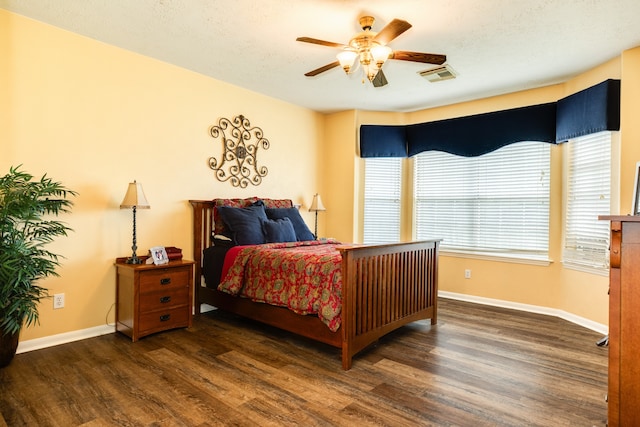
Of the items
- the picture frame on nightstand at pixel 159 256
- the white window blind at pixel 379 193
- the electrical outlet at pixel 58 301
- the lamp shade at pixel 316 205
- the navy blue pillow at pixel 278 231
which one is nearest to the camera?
the electrical outlet at pixel 58 301

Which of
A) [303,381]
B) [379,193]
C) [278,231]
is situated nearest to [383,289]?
[303,381]

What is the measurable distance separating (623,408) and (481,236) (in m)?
3.19

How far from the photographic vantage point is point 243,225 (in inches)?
144

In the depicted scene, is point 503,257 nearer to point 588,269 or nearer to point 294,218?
point 588,269

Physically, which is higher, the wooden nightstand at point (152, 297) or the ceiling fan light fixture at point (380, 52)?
the ceiling fan light fixture at point (380, 52)

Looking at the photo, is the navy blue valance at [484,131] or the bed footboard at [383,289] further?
the navy blue valance at [484,131]

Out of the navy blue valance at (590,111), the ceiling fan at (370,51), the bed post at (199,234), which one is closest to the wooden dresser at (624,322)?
the ceiling fan at (370,51)

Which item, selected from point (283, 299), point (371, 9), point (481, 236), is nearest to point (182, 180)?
point (283, 299)

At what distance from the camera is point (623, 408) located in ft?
4.99

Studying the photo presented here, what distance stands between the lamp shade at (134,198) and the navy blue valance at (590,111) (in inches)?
162

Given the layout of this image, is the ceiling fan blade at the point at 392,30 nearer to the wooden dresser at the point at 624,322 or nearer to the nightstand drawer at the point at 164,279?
the wooden dresser at the point at 624,322

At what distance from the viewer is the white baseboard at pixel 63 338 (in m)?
2.74

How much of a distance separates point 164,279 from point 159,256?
0.21 metres

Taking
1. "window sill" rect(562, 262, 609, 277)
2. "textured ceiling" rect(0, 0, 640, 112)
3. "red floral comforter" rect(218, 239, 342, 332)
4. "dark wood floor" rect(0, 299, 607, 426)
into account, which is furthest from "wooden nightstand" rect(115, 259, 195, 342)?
"window sill" rect(562, 262, 609, 277)
